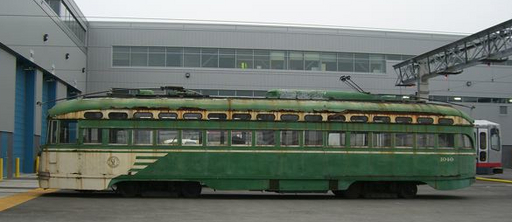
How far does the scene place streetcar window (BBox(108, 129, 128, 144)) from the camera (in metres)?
17.0

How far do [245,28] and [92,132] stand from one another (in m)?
27.2

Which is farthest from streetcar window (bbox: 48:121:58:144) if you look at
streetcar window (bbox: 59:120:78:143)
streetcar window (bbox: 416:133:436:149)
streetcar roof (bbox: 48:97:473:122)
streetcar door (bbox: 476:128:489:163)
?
streetcar door (bbox: 476:128:489:163)

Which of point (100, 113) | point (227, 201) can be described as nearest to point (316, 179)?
point (227, 201)

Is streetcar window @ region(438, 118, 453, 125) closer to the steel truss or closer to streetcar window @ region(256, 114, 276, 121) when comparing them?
streetcar window @ region(256, 114, 276, 121)

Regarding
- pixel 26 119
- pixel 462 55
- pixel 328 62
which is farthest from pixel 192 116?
pixel 328 62

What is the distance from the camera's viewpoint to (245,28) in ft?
141

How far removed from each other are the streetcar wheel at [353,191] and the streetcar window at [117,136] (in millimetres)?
6541

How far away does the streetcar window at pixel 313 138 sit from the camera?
17.7m

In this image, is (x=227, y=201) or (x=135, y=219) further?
(x=227, y=201)

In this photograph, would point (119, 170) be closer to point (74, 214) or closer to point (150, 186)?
point (150, 186)

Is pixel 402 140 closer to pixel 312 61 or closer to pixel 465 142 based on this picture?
pixel 465 142

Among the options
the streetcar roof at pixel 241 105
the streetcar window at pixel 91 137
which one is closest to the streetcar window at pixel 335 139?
the streetcar roof at pixel 241 105

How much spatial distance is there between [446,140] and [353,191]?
3.16 metres

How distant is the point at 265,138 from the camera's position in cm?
1748
